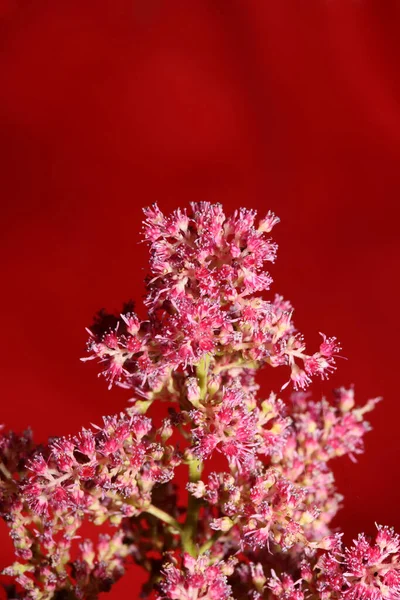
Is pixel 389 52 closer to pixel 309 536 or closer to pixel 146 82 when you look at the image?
pixel 146 82

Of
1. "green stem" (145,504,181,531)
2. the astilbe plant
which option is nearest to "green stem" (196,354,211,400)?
the astilbe plant

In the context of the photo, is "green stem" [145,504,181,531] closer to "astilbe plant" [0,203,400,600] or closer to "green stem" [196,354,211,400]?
"astilbe plant" [0,203,400,600]

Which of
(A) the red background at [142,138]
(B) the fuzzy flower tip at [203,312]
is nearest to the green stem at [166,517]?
(B) the fuzzy flower tip at [203,312]

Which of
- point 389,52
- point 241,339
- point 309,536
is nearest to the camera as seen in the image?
point 241,339

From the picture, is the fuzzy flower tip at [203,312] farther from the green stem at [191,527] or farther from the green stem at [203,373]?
the green stem at [191,527]

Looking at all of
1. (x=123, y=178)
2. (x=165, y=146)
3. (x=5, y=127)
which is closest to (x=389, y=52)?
(x=165, y=146)

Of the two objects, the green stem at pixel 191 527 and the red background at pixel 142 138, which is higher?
the red background at pixel 142 138
